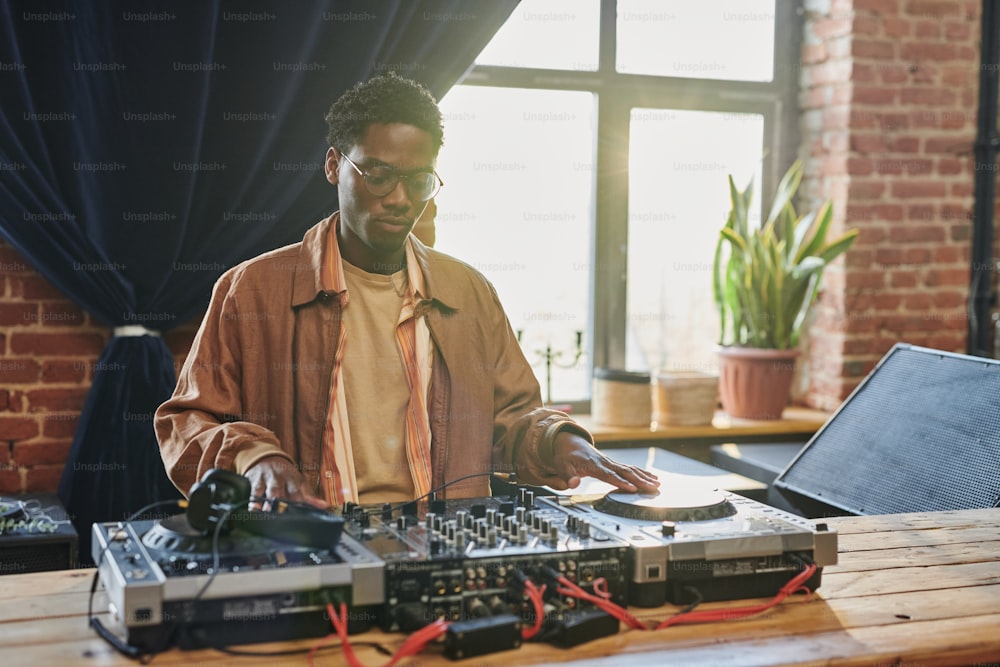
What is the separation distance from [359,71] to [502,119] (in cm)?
97

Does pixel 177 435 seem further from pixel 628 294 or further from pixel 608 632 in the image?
pixel 628 294

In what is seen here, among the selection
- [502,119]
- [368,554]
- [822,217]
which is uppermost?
[502,119]

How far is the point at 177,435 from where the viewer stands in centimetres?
189

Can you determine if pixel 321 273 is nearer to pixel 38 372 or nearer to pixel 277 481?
pixel 277 481

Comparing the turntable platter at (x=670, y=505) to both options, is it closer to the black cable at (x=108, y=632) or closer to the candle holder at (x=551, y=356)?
the black cable at (x=108, y=632)

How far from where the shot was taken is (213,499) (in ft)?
4.30

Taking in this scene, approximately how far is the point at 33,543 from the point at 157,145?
1148 mm

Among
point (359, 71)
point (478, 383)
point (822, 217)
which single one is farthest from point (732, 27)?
point (478, 383)

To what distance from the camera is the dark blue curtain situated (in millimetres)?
2816

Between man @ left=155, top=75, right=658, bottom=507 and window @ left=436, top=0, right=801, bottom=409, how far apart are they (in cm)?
147

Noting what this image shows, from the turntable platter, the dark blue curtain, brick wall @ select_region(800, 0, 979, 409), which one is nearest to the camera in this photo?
the turntable platter

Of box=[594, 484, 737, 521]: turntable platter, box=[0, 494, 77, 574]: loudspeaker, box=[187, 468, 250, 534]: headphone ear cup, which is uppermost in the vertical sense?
box=[187, 468, 250, 534]: headphone ear cup

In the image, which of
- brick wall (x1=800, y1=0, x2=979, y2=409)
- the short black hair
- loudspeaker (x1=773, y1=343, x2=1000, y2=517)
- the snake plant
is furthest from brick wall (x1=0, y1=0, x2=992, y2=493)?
the short black hair

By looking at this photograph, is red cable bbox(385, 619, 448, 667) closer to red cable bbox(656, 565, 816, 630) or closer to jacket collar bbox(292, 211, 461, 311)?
red cable bbox(656, 565, 816, 630)
